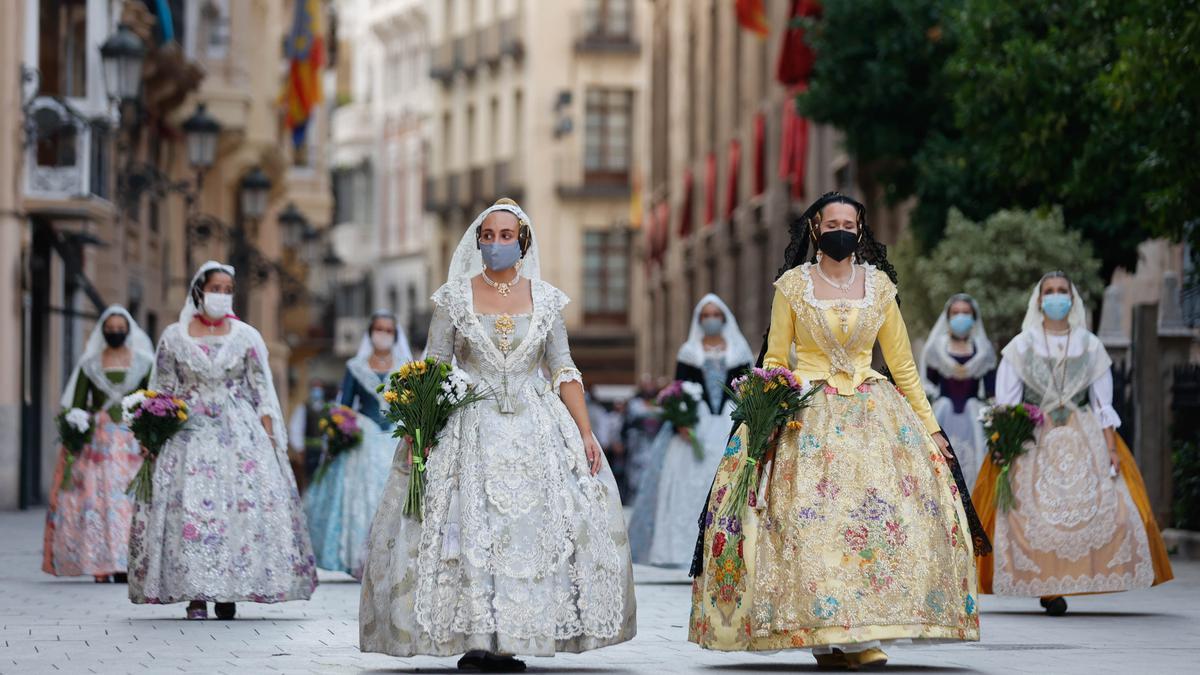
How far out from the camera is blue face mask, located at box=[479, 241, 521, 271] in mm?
10797

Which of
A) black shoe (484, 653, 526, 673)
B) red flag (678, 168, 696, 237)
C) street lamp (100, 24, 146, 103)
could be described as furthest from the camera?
red flag (678, 168, 696, 237)

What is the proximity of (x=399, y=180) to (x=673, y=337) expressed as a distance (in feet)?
100

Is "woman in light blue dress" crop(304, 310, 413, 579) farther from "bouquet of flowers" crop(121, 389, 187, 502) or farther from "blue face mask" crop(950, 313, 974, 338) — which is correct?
"blue face mask" crop(950, 313, 974, 338)

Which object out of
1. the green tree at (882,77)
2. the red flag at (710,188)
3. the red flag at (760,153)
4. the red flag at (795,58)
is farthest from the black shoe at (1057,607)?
the red flag at (710,188)

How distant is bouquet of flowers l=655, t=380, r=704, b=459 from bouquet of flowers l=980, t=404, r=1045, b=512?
3770mm

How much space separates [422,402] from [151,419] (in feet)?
13.0

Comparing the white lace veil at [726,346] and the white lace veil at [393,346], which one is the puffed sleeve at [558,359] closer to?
the white lace veil at [393,346]

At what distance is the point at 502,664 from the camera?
1045cm

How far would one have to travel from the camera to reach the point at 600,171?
71.7 meters

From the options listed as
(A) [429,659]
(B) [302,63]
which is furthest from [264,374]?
(B) [302,63]

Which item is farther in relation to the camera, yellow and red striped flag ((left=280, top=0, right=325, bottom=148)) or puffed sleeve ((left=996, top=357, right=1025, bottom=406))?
yellow and red striped flag ((left=280, top=0, right=325, bottom=148))

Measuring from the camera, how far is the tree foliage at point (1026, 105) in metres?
19.3

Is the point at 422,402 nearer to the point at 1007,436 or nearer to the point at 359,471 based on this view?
the point at 1007,436

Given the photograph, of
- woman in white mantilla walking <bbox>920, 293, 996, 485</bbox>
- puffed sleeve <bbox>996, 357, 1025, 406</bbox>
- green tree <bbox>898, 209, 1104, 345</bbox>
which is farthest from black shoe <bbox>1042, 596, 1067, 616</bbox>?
green tree <bbox>898, 209, 1104, 345</bbox>
